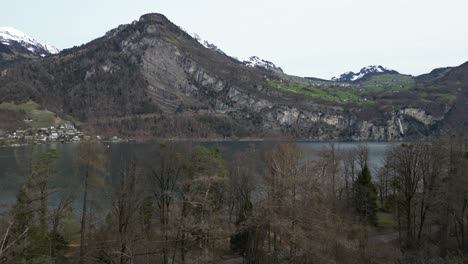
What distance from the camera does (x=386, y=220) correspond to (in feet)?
162

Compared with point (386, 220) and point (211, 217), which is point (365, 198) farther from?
point (211, 217)

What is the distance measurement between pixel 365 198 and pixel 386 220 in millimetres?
7972

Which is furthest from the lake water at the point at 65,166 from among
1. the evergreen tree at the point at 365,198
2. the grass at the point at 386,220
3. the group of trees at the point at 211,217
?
the grass at the point at 386,220

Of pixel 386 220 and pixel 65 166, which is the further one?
pixel 65 166

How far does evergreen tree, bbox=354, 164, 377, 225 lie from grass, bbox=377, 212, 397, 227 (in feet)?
7.73

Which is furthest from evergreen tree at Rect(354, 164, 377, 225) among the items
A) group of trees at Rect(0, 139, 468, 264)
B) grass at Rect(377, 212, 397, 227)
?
group of trees at Rect(0, 139, 468, 264)

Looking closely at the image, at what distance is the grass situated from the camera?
46.7 metres

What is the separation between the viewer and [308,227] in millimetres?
24516

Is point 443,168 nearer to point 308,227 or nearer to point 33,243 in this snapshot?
point 308,227

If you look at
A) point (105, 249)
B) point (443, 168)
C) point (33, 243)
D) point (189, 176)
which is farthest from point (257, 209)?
point (443, 168)

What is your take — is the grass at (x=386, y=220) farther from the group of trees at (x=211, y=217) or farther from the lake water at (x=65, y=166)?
the lake water at (x=65, y=166)

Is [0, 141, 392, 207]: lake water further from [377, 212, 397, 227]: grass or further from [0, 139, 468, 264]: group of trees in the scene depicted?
[377, 212, 397, 227]: grass

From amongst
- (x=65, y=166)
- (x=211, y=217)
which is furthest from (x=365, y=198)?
(x=65, y=166)

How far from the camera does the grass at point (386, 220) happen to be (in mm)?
46688
